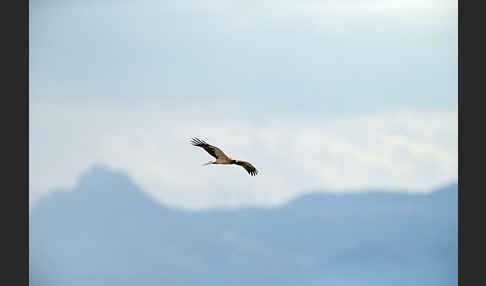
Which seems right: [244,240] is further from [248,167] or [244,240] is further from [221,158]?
[221,158]

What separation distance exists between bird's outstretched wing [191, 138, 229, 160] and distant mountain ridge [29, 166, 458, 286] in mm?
642

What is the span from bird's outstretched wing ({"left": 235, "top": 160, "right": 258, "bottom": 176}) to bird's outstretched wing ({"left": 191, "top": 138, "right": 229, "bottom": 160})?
17 cm

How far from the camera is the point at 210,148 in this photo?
405 inches

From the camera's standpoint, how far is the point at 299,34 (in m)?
10.3

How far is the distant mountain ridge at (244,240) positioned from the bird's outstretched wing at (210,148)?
2.10 ft

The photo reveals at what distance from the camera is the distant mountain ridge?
33.5 feet

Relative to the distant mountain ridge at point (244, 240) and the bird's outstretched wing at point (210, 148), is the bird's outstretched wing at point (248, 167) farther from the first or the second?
the distant mountain ridge at point (244, 240)

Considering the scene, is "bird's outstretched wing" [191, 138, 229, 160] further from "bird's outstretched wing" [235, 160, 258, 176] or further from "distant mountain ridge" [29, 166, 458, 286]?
"distant mountain ridge" [29, 166, 458, 286]

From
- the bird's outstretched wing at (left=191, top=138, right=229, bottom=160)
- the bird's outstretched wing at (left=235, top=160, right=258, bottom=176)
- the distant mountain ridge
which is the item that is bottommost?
the distant mountain ridge

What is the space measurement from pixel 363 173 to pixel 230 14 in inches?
89.5

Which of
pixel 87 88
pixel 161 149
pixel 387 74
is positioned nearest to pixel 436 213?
pixel 387 74

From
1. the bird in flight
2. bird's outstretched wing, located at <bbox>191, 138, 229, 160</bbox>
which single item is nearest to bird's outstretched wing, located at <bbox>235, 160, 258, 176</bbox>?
the bird in flight

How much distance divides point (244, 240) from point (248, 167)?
0.80 m

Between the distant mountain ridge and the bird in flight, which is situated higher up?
the bird in flight
